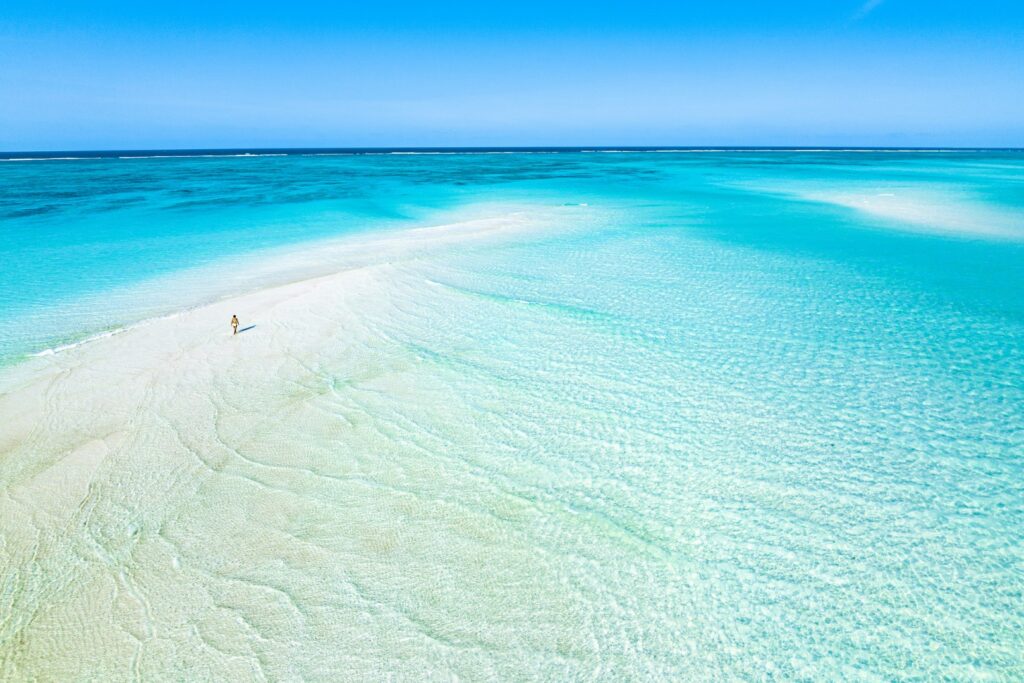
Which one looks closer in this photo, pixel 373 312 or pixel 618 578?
pixel 618 578

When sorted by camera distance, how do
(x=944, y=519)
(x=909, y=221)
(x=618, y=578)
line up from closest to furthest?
1. (x=618, y=578)
2. (x=944, y=519)
3. (x=909, y=221)

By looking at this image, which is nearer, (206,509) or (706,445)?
(206,509)

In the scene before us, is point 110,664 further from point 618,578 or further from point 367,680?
point 618,578

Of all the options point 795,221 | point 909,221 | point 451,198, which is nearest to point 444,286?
point 795,221

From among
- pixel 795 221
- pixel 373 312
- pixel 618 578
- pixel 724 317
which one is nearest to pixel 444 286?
pixel 373 312

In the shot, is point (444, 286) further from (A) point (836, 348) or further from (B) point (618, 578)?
(B) point (618, 578)

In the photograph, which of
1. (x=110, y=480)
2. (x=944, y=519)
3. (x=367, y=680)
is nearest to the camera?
(x=367, y=680)
